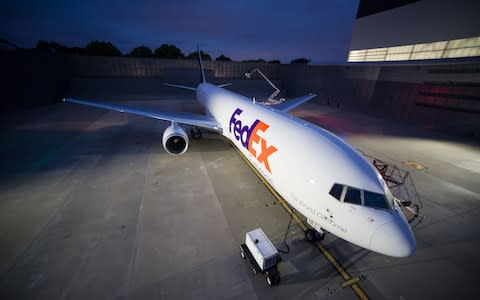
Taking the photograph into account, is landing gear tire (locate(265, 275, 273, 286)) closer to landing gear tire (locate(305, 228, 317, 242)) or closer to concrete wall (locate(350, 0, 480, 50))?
landing gear tire (locate(305, 228, 317, 242))

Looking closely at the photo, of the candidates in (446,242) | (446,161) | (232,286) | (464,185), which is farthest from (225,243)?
(446,161)

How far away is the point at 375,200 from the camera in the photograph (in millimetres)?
5266

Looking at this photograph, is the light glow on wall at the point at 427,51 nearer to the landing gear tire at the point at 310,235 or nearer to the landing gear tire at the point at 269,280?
the landing gear tire at the point at 310,235

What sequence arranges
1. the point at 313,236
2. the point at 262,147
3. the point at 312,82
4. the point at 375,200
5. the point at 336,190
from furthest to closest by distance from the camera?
1. the point at 312,82
2. the point at 262,147
3. the point at 313,236
4. the point at 336,190
5. the point at 375,200

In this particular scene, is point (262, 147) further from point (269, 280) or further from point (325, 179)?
point (269, 280)

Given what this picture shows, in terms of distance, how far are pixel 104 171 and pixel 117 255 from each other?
705 centimetres

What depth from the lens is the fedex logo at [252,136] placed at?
8.20 meters

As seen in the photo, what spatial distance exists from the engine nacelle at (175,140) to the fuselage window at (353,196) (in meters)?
10.2

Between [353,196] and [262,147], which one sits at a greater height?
[262,147]

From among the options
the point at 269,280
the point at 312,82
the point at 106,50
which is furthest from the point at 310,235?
the point at 106,50

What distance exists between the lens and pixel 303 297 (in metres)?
5.66

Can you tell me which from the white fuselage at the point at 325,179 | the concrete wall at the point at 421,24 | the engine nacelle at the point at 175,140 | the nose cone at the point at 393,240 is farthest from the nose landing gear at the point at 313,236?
the concrete wall at the point at 421,24

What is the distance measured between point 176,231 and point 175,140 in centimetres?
752

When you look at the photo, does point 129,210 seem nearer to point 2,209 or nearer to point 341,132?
point 2,209
